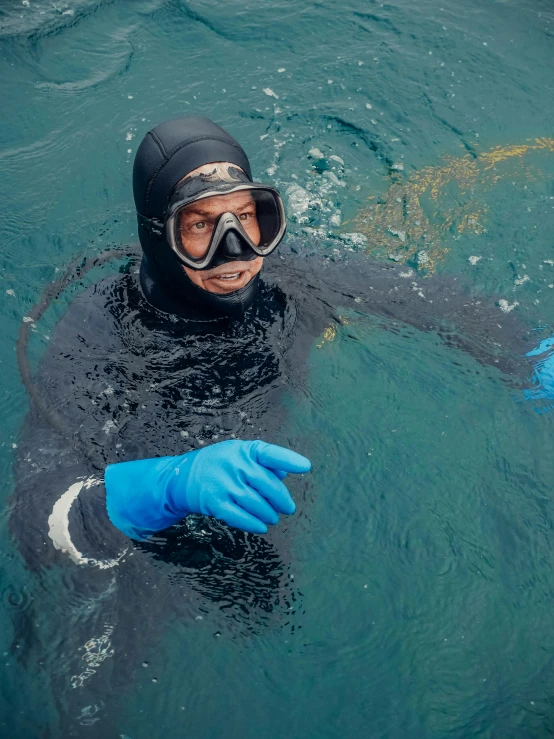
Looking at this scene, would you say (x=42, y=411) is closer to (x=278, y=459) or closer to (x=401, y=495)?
(x=278, y=459)

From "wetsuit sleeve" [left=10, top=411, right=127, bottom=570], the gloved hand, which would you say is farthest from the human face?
the gloved hand

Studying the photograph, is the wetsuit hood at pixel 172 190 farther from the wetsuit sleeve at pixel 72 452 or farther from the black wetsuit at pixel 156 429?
the wetsuit sleeve at pixel 72 452

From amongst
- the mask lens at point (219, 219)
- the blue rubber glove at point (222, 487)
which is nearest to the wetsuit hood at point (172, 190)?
the mask lens at point (219, 219)

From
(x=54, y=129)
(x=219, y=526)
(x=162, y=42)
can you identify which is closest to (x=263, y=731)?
(x=219, y=526)

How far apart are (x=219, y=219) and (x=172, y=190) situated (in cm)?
35

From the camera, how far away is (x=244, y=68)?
6.25m

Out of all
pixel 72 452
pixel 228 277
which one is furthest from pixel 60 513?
pixel 228 277

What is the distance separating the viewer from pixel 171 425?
3.50 meters

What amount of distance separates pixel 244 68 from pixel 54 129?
1.88 metres

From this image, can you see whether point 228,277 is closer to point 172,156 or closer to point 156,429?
point 172,156

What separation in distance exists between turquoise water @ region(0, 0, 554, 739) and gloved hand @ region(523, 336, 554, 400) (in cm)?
11

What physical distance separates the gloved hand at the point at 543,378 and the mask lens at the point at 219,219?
179 centimetres

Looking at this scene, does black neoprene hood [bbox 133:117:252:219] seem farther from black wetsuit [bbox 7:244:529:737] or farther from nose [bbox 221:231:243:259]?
black wetsuit [bbox 7:244:529:737]

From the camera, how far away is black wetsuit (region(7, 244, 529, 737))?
304 cm
